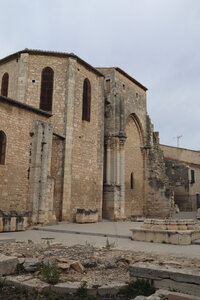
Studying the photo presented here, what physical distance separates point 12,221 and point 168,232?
608 cm

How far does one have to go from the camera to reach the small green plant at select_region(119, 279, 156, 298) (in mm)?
3492

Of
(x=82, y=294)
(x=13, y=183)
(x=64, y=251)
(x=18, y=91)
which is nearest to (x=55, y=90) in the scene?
(x=18, y=91)

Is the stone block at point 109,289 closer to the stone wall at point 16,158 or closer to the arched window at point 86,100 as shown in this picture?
the stone wall at point 16,158

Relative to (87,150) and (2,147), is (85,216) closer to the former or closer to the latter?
(87,150)

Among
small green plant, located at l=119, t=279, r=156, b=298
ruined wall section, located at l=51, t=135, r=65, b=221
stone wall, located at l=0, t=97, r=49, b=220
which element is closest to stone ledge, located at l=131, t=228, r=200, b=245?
small green plant, located at l=119, t=279, r=156, b=298

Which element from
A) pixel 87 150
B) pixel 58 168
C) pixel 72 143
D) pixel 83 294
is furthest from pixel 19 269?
pixel 87 150

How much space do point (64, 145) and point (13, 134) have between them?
353 cm

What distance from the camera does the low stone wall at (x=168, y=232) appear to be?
25.5ft

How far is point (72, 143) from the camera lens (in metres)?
16.0

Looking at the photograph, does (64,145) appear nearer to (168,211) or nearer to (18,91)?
(18,91)

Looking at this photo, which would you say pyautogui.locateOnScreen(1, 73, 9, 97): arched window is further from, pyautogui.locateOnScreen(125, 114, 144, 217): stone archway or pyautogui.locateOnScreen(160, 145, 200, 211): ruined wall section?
pyautogui.locateOnScreen(160, 145, 200, 211): ruined wall section

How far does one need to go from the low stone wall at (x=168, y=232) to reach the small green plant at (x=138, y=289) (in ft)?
14.5

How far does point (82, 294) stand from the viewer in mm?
3457

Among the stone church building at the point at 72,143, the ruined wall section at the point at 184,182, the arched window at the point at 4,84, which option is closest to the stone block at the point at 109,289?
the stone church building at the point at 72,143
